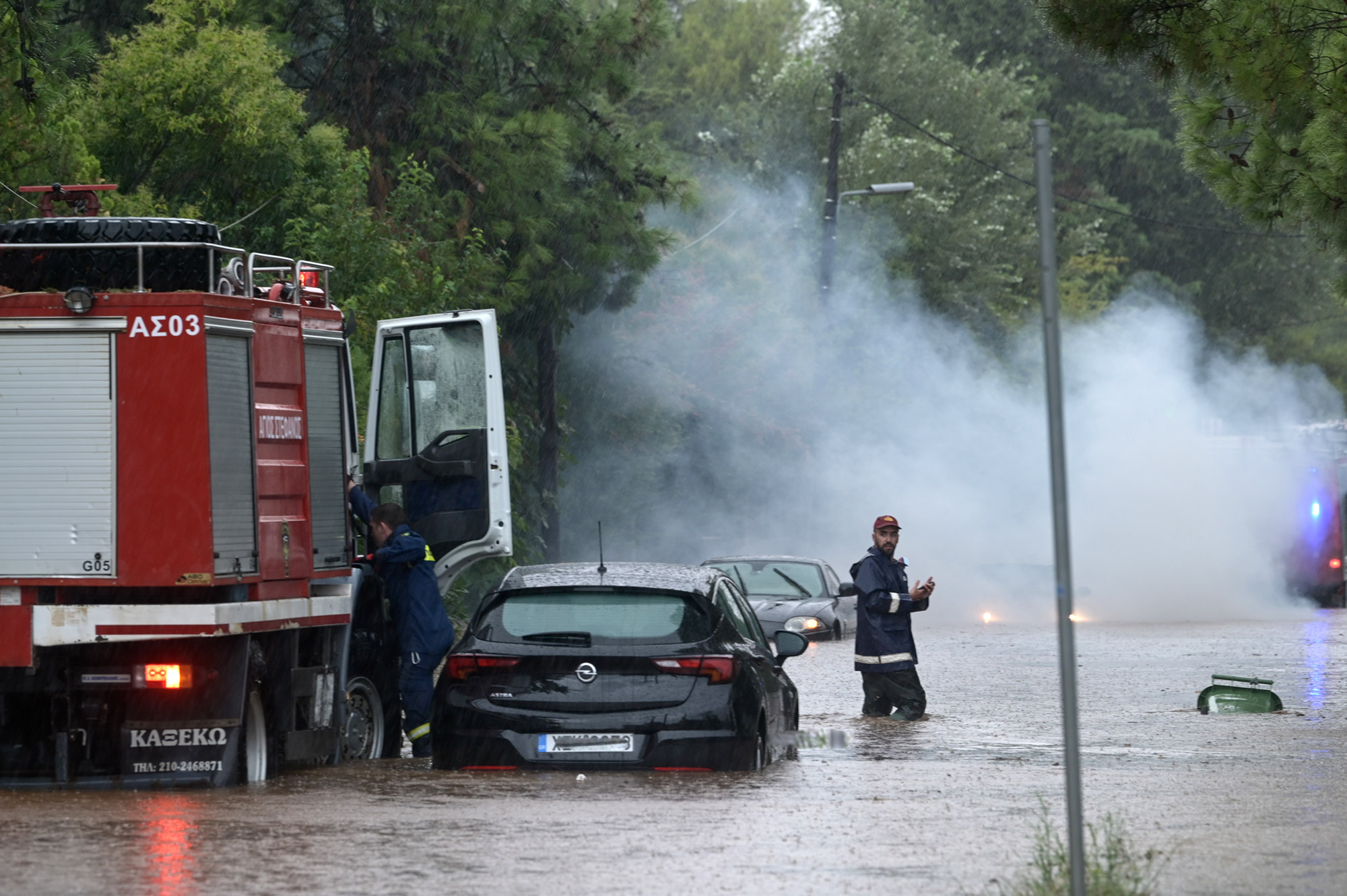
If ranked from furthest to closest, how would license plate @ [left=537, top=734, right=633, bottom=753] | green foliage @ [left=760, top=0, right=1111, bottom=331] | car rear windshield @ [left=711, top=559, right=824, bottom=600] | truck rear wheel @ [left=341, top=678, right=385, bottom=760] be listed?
1. green foliage @ [left=760, top=0, right=1111, bottom=331]
2. car rear windshield @ [left=711, top=559, right=824, bottom=600]
3. truck rear wheel @ [left=341, top=678, right=385, bottom=760]
4. license plate @ [left=537, top=734, right=633, bottom=753]

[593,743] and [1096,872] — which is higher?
[593,743]

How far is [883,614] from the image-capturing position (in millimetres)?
14977

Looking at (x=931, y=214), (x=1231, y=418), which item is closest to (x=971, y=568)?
(x=931, y=214)

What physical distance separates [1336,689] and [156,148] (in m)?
11.9

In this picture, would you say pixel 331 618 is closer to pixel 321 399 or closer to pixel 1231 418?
pixel 321 399

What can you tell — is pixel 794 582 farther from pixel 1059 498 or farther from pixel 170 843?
pixel 1059 498

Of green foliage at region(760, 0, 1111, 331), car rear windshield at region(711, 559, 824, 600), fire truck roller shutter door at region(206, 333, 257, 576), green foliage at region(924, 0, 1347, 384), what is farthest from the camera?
green foliage at region(924, 0, 1347, 384)

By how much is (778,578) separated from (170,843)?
17.5 meters

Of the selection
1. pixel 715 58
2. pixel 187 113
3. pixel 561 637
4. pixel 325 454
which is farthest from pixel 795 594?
pixel 715 58

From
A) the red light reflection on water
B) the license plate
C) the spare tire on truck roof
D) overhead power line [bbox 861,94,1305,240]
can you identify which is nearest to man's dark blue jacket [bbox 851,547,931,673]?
the license plate

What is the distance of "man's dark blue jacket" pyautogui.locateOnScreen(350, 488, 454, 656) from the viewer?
1234cm

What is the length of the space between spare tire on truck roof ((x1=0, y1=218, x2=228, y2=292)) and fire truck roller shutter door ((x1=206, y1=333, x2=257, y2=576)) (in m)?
0.70

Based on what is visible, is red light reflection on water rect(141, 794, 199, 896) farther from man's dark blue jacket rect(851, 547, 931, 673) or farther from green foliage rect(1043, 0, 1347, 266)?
green foliage rect(1043, 0, 1347, 266)

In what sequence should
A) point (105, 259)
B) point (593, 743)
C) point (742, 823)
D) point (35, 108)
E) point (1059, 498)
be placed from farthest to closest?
1. point (35, 108)
2. point (105, 259)
3. point (593, 743)
4. point (742, 823)
5. point (1059, 498)
